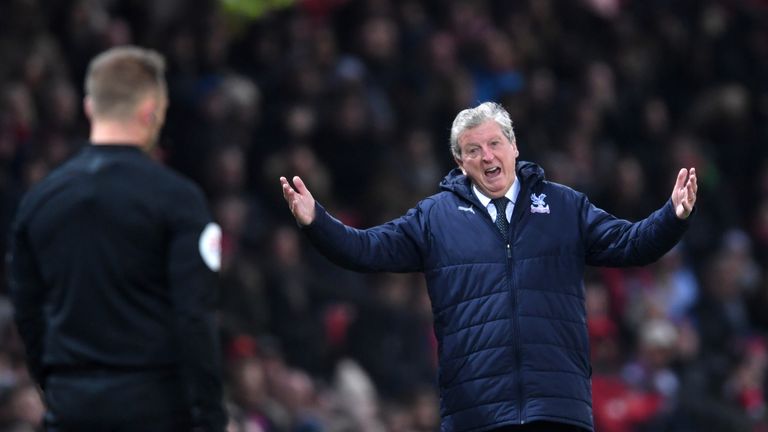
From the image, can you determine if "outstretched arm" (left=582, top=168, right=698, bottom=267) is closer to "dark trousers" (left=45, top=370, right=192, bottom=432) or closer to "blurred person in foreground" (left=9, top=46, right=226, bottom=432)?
"blurred person in foreground" (left=9, top=46, right=226, bottom=432)

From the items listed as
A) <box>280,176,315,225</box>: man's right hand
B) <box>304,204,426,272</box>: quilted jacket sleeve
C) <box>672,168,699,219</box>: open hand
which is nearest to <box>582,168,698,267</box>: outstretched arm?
<box>672,168,699,219</box>: open hand

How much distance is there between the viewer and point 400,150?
13.3 meters

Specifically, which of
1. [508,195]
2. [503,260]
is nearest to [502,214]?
[508,195]

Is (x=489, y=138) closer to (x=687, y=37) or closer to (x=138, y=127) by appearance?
(x=138, y=127)

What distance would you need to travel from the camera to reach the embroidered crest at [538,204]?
20.1 ft

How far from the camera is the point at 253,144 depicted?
12562 millimetres

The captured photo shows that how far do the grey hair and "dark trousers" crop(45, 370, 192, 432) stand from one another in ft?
6.50

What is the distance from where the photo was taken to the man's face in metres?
6.14

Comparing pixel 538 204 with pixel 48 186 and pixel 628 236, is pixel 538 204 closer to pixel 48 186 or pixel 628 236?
pixel 628 236

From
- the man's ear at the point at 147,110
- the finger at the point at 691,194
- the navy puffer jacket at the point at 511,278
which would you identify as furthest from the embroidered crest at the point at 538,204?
the man's ear at the point at 147,110

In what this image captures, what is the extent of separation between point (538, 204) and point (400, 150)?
23.6ft

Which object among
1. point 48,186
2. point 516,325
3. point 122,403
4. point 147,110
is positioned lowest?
point 122,403

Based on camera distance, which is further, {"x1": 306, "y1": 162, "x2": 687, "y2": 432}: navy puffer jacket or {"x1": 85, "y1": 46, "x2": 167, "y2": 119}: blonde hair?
{"x1": 306, "y1": 162, "x2": 687, "y2": 432}: navy puffer jacket

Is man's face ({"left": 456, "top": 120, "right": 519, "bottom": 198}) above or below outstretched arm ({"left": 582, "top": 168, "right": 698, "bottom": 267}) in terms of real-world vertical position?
above
